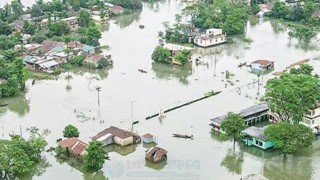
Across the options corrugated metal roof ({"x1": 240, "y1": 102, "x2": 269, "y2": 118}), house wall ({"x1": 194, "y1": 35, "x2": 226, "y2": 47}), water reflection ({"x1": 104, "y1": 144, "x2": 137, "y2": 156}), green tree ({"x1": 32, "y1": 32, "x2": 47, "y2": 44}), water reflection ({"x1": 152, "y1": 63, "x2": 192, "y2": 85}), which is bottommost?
water reflection ({"x1": 104, "y1": 144, "x2": 137, "y2": 156})

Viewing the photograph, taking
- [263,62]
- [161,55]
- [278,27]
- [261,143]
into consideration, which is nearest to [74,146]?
[261,143]

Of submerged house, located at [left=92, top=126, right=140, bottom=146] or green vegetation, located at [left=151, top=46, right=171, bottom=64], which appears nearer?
submerged house, located at [left=92, top=126, right=140, bottom=146]

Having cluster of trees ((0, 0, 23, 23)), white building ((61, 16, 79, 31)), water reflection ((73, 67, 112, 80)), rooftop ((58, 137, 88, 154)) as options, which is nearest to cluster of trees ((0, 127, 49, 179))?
rooftop ((58, 137, 88, 154))

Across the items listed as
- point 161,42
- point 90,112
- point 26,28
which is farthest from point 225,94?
point 26,28

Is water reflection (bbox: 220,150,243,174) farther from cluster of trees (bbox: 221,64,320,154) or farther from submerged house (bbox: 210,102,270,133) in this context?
submerged house (bbox: 210,102,270,133)

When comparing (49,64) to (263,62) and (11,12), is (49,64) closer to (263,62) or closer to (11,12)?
(263,62)

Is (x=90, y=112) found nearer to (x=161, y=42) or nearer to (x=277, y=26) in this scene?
(x=161, y=42)

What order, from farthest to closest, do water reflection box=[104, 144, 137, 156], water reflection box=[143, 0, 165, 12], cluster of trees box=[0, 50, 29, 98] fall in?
water reflection box=[143, 0, 165, 12], cluster of trees box=[0, 50, 29, 98], water reflection box=[104, 144, 137, 156]
